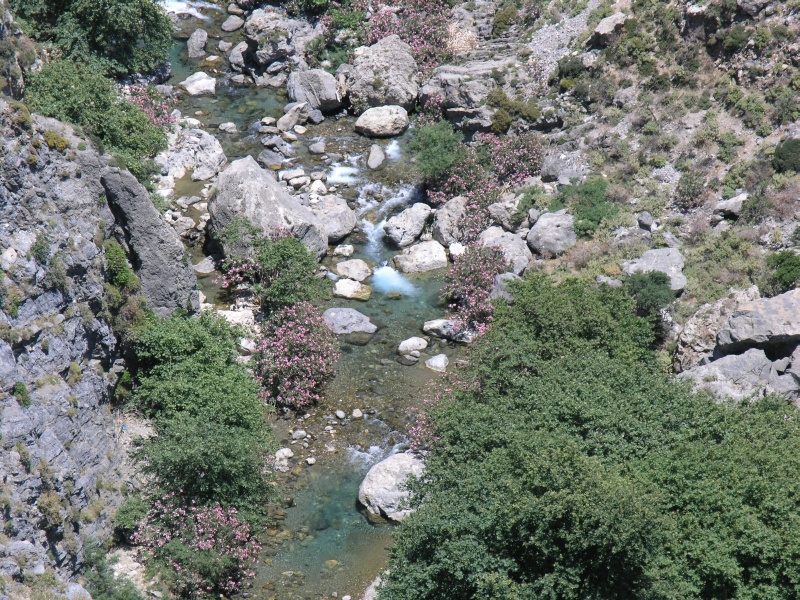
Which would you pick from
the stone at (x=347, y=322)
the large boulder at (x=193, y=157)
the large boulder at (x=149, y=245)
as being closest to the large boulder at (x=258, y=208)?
the stone at (x=347, y=322)

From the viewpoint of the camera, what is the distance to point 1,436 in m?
17.8

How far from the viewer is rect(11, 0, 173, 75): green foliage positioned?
3634 cm

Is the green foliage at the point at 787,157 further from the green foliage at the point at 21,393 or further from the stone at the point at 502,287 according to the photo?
the green foliage at the point at 21,393

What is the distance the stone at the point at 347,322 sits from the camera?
1157 inches

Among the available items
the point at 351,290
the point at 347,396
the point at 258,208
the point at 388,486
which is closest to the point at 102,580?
the point at 388,486

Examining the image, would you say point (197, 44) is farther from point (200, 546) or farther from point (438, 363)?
point (200, 546)

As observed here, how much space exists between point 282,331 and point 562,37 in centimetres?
2410

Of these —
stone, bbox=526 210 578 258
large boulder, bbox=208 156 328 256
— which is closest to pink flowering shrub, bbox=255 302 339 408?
large boulder, bbox=208 156 328 256

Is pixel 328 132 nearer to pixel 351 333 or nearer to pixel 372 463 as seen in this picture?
pixel 351 333

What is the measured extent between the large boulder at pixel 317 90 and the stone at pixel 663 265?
19938mm

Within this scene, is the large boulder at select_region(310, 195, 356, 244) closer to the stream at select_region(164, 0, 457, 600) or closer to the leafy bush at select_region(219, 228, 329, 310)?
the stream at select_region(164, 0, 457, 600)

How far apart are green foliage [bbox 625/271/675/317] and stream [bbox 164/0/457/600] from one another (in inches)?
278

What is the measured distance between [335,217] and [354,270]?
3.12 metres

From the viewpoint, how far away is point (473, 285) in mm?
30156
